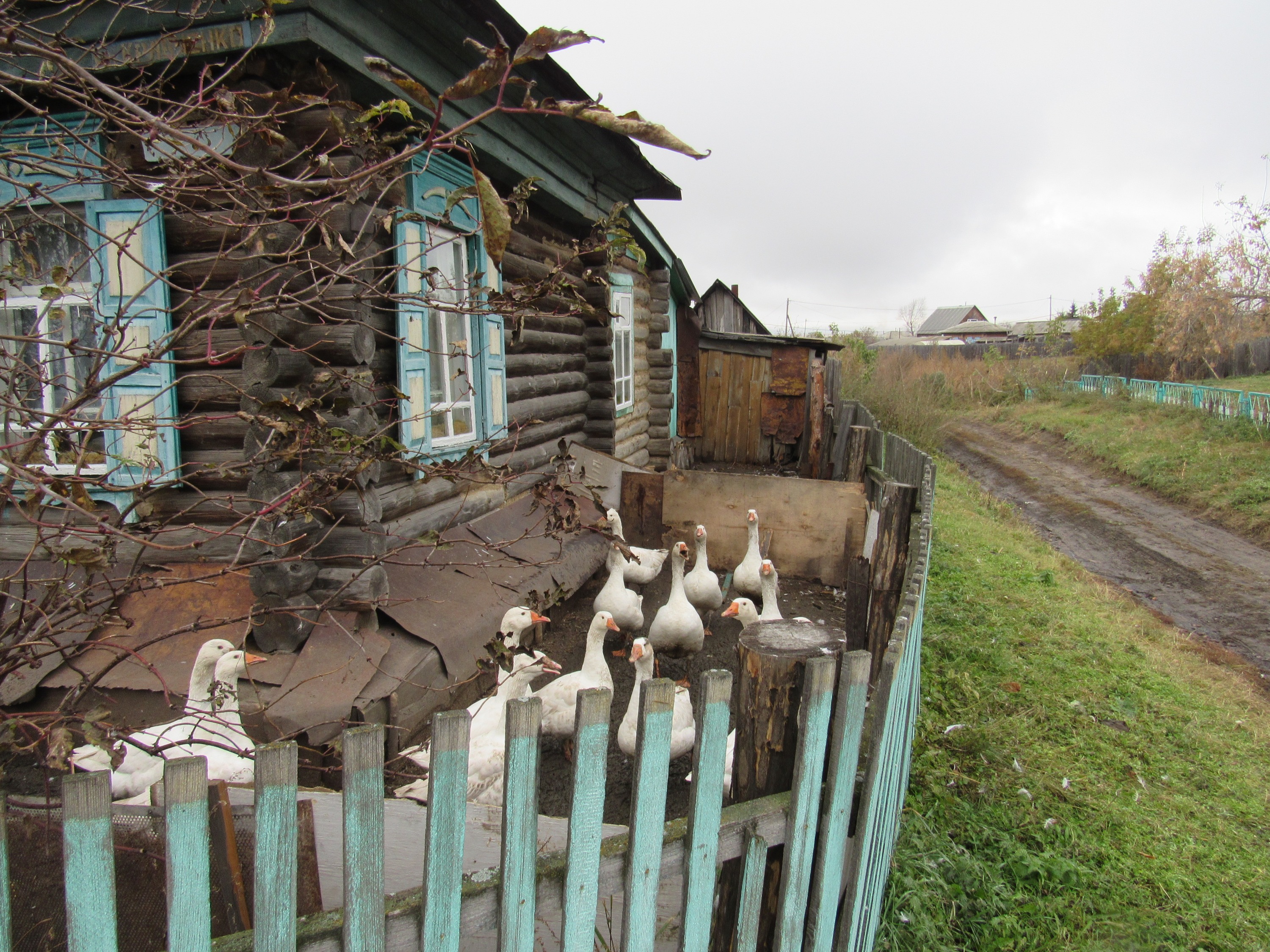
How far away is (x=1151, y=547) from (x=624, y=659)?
8513 mm

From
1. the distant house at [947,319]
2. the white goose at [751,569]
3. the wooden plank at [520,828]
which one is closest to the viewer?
the wooden plank at [520,828]

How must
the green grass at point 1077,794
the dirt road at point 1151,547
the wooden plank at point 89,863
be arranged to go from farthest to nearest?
the dirt road at point 1151,547 → the green grass at point 1077,794 → the wooden plank at point 89,863

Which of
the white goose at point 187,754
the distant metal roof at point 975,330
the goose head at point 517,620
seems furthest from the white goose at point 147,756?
the distant metal roof at point 975,330

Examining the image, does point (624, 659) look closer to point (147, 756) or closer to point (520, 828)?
point (147, 756)

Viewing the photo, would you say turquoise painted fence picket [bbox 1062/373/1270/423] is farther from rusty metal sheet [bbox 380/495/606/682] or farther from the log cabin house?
the log cabin house

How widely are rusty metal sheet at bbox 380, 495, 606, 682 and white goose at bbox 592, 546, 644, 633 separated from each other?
0.91ft

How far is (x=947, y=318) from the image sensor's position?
7706 centimetres

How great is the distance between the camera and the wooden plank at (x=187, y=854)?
1163mm

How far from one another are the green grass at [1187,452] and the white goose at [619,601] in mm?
9576

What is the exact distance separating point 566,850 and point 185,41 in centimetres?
227

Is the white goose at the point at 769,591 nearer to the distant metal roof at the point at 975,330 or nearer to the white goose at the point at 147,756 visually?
the white goose at the point at 147,756

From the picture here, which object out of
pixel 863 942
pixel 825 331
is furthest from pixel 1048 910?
pixel 825 331

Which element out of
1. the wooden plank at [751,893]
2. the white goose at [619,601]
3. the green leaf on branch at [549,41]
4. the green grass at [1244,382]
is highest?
the green leaf on branch at [549,41]

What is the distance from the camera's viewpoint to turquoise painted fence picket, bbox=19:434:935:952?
1.20 m
